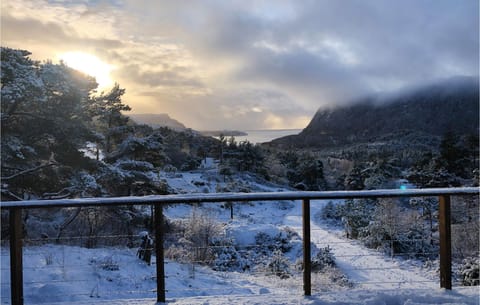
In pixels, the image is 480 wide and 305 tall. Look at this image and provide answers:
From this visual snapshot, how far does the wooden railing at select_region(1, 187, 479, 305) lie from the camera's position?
9.56ft

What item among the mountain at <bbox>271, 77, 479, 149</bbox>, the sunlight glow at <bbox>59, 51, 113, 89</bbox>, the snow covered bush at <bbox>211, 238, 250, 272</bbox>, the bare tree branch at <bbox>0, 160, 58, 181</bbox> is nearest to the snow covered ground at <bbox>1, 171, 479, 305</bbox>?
the snow covered bush at <bbox>211, 238, 250, 272</bbox>

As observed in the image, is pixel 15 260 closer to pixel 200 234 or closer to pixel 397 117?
pixel 200 234

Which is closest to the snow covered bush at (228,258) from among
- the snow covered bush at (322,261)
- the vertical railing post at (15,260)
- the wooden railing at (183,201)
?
the snow covered bush at (322,261)

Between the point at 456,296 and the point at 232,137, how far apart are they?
25.1m

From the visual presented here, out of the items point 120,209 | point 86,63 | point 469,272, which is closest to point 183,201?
point 469,272

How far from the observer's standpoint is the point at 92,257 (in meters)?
7.17

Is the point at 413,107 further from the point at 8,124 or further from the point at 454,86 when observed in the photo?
the point at 8,124

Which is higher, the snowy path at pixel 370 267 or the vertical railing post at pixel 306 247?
the vertical railing post at pixel 306 247

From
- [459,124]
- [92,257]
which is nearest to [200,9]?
[92,257]

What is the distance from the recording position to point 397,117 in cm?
5331

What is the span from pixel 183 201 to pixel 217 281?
4.30 metres

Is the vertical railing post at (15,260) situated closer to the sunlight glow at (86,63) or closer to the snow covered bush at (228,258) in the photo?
the snow covered bush at (228,258)

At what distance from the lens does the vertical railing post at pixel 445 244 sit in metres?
3.22

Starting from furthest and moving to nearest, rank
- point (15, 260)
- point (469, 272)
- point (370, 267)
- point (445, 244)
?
point (370, 267)
point (469, 272)
point (445, 244)
point (15, 260)
